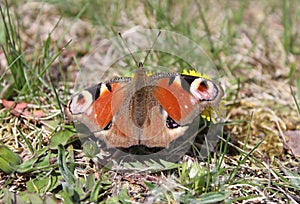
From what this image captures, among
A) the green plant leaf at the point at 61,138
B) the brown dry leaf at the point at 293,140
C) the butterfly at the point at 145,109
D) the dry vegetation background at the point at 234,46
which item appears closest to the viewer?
the butterfly at the point at 145,109

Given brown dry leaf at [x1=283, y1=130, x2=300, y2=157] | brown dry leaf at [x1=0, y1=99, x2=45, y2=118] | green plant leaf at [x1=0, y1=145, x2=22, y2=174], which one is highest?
brown dry leaf at [x1=0, y1=99, x2=45, y2=118]

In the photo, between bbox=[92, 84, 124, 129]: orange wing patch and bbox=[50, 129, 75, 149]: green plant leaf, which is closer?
bbox=[92, 84, 124, 129]: orange wing patch

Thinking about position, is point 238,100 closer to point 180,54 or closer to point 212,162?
point 180,54

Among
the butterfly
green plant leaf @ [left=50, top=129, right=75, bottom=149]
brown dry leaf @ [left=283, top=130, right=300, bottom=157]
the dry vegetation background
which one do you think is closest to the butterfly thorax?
the butterfly

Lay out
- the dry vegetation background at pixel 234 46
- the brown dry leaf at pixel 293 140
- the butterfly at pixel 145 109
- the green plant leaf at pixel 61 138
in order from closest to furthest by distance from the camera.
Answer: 1. the butterfly at pixel 145 109
2. the green plant leaf at pixel 61 138
3. the brown dry leaf at pixel 293 140
4. the dry vegetation background at pixel 234 46

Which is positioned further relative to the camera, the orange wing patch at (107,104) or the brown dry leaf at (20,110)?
the brown dry leaf at (20,110)

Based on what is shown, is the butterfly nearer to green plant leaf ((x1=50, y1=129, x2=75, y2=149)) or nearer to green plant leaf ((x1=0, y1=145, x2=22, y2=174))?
green plant leaf ((x1=50, y1=129, x2=75, y2=149))

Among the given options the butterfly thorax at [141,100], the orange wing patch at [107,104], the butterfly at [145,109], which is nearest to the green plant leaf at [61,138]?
the butterfly at [145,109]

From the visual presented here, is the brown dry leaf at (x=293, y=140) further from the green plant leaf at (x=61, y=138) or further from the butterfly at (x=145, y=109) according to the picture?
the green plant leaf at (x=61, y=138)
